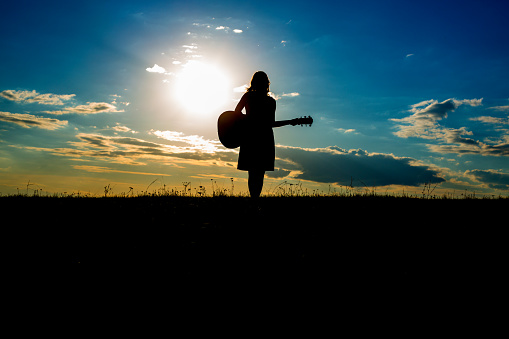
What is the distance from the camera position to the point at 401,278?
12.9 ft

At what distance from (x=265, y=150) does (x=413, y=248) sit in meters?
4.65

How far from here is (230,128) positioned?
9148 millimetres

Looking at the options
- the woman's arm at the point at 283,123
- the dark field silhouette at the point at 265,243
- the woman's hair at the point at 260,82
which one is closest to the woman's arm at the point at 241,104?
the woman's hair at the point at 260,82

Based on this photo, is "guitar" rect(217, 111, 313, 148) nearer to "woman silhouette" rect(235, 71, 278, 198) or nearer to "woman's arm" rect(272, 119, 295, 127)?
"woman's arm" rect(272, 119, 295, 127)

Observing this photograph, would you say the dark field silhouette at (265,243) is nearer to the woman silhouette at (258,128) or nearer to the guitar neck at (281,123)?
the woman silhouette at (258,128)

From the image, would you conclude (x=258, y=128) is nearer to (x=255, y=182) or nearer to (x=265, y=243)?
(x=255, y=182)

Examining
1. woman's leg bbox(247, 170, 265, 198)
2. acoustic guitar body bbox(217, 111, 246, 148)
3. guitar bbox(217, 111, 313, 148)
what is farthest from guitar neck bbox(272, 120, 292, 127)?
woman's leg bbox(247, 170, 265, 198)

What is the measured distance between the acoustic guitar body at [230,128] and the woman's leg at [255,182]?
852 mm

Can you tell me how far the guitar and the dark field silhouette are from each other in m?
1.86

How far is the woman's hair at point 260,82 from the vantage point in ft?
29.2

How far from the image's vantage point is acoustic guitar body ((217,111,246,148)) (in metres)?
A: 9.02

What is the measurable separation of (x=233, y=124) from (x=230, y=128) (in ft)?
0.44

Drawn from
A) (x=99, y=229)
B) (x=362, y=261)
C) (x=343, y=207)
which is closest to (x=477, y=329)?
(x=362, y=261)

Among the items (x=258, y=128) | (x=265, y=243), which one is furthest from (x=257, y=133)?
(x=265, y=243)
